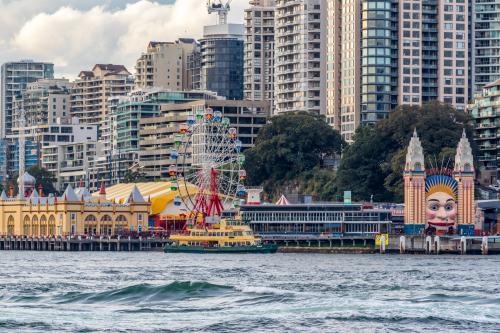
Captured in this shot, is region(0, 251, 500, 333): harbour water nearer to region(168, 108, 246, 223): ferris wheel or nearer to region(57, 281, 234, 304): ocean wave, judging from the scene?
region(57, 281, 234, 304): ocean wave

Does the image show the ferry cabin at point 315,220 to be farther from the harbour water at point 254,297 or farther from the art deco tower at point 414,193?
the harbour water at point 254,297

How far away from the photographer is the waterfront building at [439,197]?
584ft

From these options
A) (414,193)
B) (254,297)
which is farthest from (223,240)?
(254,297)

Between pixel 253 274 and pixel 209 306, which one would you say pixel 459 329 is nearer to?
pixel 209 306

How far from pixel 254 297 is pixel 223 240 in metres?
78.3

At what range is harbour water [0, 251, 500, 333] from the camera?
8450cm

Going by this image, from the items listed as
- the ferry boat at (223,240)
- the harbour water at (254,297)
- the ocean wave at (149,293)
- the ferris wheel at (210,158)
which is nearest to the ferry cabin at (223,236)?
the ferry boat at (223,240)

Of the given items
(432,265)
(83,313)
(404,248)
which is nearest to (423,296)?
(83,313)

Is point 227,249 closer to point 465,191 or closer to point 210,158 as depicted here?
point 210,158

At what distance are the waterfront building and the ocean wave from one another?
2892 inches

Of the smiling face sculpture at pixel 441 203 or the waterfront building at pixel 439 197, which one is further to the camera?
the smiling face sculpture at pixel 441 203

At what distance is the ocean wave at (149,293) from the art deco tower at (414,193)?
73.2 meters

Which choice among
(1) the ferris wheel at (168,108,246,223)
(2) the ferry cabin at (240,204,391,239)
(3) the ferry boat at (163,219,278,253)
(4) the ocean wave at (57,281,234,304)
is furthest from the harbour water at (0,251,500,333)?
(1) the ferris wheel at (168,108,246,223)

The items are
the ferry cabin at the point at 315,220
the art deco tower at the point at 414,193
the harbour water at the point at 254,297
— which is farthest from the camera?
the ferry cabin at the point at 315,220
